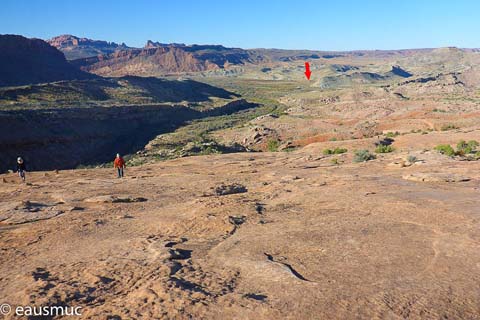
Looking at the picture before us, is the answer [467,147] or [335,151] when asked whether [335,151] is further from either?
[467,147]

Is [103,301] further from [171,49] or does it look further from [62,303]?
[171,49]

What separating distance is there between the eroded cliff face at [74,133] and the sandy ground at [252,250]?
21.7 metres

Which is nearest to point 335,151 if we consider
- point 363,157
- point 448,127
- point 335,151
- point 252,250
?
point 335,151

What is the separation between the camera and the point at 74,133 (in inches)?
1561

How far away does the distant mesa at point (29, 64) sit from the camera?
3086 inches

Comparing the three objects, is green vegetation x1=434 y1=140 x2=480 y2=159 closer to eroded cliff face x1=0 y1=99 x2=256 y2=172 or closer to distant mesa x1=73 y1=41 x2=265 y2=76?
eroded cliff face x1=0 y1=99 x2=256 y2=172

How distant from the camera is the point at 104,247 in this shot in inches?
312

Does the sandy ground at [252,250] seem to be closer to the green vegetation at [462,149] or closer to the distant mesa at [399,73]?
the green vegetation at [462,149]

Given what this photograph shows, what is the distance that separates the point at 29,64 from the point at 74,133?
5706 centimetres

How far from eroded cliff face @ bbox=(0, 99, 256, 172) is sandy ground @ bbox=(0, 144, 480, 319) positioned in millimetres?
21747

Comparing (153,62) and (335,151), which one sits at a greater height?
(153,62)

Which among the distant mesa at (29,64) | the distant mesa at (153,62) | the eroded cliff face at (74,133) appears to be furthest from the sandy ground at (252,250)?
the distant mesa at (153,62)

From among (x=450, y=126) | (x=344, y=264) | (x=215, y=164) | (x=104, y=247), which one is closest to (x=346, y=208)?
(x=344, y=264)

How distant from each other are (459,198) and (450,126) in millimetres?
28036
